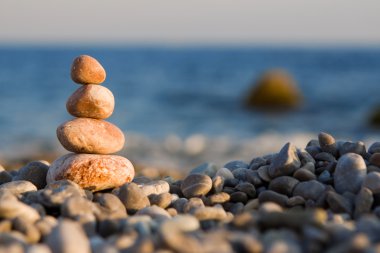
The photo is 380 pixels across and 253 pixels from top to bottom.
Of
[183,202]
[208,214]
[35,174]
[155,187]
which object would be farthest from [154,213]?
[35,174]

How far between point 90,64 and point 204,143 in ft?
24.1

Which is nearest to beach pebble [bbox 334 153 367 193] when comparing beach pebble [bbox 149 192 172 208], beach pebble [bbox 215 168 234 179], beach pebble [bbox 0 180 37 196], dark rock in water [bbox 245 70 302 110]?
beach pebble [bbox 215 168 234 179]

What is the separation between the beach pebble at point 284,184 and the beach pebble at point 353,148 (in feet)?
1.88

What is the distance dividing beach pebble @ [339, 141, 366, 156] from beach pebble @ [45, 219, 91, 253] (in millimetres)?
2152

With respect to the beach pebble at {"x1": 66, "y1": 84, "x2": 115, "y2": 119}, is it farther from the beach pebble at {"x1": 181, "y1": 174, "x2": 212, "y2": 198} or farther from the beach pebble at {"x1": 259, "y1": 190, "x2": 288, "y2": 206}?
the beach pebble at {"x1": 259, "y1": 190, "x2": 288, "y2": 206}

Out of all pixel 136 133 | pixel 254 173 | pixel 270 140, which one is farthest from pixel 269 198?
pixel 136 133

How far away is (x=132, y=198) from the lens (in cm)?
321

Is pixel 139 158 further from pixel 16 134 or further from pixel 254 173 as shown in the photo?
pixel 254 173

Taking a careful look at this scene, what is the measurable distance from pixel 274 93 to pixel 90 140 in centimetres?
1670

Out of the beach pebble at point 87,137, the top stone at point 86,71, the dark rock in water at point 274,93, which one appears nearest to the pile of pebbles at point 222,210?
the beach pebble at point 87,137

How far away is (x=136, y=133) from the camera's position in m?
12.7

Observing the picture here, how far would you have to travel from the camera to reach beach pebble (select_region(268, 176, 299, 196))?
3357 millimetres

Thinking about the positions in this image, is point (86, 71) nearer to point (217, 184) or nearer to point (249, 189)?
point (217, 184)

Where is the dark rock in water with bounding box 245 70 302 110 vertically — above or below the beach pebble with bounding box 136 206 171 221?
above
